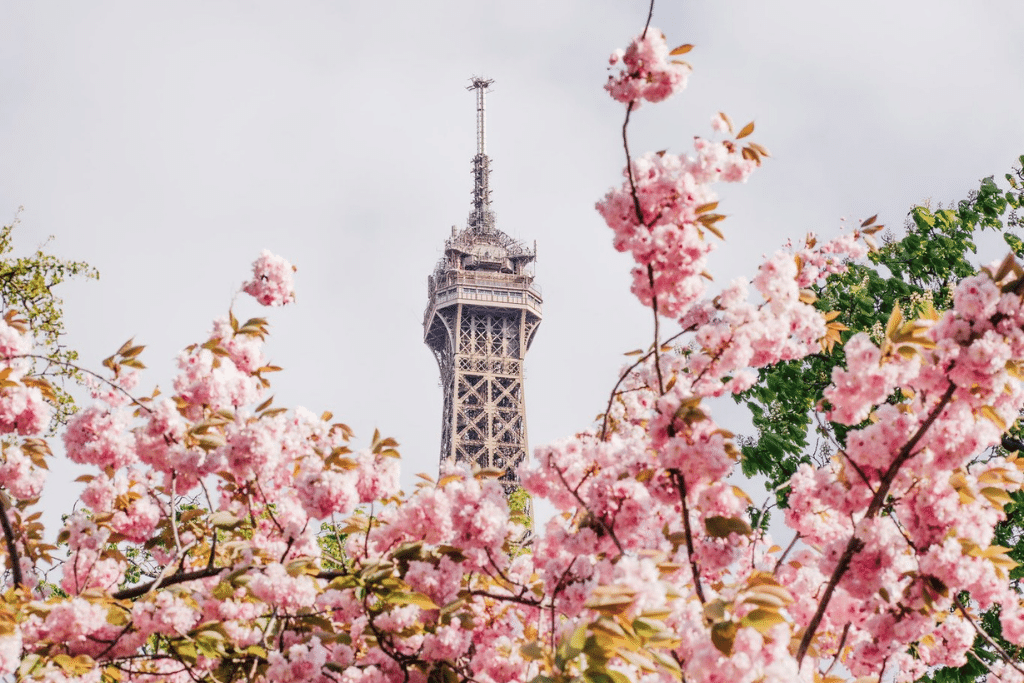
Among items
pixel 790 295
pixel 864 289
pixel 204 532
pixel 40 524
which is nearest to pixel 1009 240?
pixel 864 289

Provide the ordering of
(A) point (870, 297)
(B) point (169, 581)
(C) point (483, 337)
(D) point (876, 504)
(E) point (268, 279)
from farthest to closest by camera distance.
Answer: (C) point (483, 337) < (A) point (870, 297) < (E) point (268, 279) < (B) point (169, 581) < (D) point (876, 504)

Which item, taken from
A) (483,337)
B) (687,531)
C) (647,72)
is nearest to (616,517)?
(687,531)

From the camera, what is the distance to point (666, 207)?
388 cm

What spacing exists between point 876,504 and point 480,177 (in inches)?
2176

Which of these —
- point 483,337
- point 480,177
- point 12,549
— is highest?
point 480,177

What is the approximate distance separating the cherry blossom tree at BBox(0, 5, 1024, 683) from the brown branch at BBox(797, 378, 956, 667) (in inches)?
0.5

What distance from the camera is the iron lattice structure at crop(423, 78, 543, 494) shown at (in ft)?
158

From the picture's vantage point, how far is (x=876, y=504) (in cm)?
357

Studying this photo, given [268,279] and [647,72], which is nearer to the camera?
[647,72]

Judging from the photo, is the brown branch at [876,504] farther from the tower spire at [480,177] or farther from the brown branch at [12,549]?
the tower spire at [480,177]

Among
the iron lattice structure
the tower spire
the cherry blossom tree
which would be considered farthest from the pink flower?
the tower spire

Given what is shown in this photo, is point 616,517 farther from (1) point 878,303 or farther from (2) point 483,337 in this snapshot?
(2) point 483,337

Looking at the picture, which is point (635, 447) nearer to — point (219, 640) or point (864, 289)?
point (219, 640)

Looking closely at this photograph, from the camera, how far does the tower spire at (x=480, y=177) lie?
5594 centimetres
